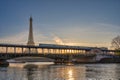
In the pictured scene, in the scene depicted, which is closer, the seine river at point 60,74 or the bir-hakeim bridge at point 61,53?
the seine river at point 60,74

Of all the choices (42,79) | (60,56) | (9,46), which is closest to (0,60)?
(9,46)

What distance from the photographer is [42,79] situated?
5869 centimetres

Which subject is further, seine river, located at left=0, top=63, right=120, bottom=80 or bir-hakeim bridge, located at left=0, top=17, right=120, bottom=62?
bir-hakeim bridge, located at left=0, top=17, right=120, bottom=62

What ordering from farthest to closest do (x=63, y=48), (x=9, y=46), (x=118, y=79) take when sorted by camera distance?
(x=63, y=48), (x=9, y=46), (x=118, y=79)

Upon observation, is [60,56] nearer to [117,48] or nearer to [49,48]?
[49,48]

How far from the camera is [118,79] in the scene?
58.1 m

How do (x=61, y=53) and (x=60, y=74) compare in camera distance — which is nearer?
(x=60, y=74)

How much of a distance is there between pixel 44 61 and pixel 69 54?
21.3 m

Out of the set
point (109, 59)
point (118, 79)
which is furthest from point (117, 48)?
point (118, 79)

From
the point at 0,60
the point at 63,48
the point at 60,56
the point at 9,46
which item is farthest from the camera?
the point at 63,48

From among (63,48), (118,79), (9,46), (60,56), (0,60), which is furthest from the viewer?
(63,48)

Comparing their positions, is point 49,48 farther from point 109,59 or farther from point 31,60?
point 109,59

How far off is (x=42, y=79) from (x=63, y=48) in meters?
124

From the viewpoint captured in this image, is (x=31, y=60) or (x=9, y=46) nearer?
(x=9, y=46)
